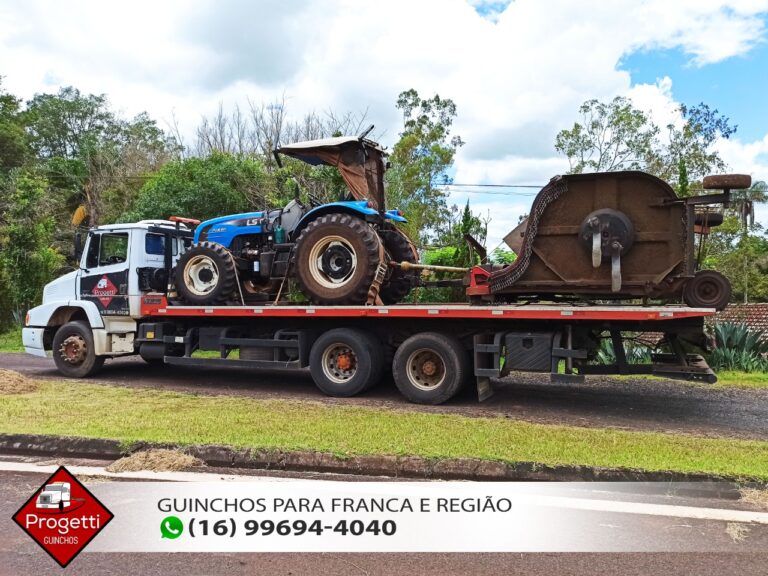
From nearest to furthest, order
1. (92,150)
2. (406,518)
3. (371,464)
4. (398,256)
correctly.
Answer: (406,518) → (371,464) → (398,256) → (92,150)

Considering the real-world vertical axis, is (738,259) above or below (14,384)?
above

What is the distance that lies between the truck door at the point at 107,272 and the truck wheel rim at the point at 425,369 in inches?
201

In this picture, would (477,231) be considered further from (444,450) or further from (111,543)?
(111,543)

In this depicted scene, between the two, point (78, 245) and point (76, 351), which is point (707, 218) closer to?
point (78, 245)

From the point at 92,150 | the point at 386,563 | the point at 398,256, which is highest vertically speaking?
the point at 92,150

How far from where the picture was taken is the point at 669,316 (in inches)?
278

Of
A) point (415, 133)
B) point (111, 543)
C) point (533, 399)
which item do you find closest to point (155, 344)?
point (533, 399)

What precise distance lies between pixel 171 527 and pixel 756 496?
13.6 feet

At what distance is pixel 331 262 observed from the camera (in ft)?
30.7

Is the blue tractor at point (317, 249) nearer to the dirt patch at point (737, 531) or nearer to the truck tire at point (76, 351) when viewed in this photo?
the truck tire at point (76, 351)

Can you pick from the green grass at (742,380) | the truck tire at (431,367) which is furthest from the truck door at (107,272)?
the green grass at (742,380)

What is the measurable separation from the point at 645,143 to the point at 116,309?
1760 centimetres

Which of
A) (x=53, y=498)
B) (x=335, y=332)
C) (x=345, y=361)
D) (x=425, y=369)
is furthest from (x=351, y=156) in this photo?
(x=53, y=498)

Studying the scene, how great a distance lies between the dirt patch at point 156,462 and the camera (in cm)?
534
